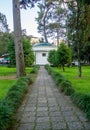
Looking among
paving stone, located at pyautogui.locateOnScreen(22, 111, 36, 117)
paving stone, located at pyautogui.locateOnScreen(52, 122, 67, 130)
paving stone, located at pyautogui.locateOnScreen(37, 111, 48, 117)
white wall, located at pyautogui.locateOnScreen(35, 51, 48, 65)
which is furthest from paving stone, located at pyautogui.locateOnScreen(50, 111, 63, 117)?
white wall, located at pyautogui.locateOnScreen(35, 51, 48, 65)

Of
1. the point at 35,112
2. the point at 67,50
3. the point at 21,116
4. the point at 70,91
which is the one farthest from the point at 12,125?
the point at 67,50

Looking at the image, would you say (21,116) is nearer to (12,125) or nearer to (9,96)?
(12,125)

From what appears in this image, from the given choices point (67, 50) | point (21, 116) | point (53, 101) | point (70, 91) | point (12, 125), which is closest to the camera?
point (12, 125)

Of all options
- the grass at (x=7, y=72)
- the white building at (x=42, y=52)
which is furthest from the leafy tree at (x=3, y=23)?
the grass at (x=7, y=72)

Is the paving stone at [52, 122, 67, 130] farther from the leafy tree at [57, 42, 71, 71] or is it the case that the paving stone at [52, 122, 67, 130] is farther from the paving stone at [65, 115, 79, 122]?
the leafy tree at [57, 42, 71, 71]

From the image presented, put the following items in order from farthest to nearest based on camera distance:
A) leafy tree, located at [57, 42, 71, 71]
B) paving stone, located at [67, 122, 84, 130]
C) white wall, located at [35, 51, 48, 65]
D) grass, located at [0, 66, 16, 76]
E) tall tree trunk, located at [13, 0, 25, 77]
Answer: white wall, located at [35, 51, 48, 65] < leafy tree, located at [57, 42, 71, 71] < grass, located at [0, 66, 16, 76] < tall tree trunk, located at [13, 0, 25, 77] < paving stone, located at [67, 122, 84, 130]

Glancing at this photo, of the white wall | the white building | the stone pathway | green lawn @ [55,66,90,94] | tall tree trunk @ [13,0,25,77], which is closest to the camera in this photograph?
the stone pathway

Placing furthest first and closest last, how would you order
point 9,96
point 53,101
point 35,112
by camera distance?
point 53,101 < point 9,96 < point 35,112

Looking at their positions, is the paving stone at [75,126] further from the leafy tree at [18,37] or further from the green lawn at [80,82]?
the leafy tree at [18,37]

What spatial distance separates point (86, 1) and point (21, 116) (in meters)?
3.36

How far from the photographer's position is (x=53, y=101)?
10.7 meters

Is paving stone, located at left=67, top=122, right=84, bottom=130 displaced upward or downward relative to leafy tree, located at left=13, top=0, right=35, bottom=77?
downward

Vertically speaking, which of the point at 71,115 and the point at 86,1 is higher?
the point at 86,1

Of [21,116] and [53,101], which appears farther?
[53,101]
